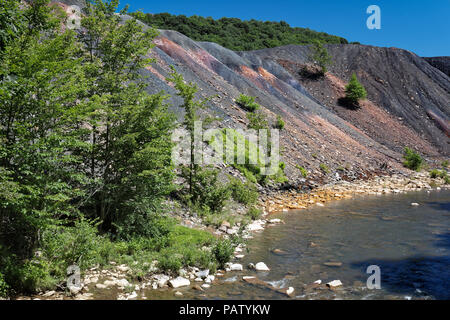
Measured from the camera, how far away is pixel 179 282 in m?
7.95

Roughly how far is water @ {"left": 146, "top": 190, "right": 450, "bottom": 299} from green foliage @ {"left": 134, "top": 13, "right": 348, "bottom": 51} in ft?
212

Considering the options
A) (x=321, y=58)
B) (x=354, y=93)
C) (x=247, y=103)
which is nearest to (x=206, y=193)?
(x=247, y=103)

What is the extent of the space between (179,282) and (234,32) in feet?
276

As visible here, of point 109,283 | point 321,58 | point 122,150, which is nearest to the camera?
point 109,283

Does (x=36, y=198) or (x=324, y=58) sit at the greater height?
(x=324, y=58)

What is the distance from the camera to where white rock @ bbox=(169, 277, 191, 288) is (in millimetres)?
7855

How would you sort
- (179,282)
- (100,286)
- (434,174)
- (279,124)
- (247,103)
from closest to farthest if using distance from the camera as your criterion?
(100,286)
(179,282)
(279,124)
(247,103)
(434,174)

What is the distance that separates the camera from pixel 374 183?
24.6 m

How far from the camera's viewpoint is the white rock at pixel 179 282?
25.8ft

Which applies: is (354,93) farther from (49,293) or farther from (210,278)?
(49,293)

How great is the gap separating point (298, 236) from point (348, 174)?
14769 millimetres

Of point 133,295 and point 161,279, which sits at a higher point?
point 161,279

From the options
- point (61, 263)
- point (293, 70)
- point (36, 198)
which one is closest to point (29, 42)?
point (36, 198)
